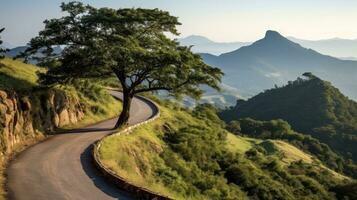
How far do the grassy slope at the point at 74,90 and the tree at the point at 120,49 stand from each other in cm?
Answer: 310

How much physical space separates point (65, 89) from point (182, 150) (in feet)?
56.9

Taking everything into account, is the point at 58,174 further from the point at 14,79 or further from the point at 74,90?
the point at 74,90

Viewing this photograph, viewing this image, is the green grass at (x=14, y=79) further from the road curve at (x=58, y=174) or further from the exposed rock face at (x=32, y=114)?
the road curve at (x=58, y=174)

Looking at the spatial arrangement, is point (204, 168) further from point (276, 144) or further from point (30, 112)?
point (276, 144)

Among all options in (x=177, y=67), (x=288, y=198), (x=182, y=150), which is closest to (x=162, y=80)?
(x=177, y=67)

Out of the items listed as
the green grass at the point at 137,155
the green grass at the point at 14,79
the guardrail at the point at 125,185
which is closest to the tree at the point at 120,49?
the green grass at the point at 14,79

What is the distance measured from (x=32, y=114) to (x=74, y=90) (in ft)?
54.9

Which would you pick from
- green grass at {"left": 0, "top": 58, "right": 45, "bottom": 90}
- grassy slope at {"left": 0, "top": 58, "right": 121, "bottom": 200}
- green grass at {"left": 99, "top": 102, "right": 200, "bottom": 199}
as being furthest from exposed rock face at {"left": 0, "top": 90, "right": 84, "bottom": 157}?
green grass at {"left": 99, "top": 102, "right": 200, "bottom": 199}

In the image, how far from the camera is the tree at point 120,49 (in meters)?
46.4

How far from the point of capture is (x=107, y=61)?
44.9 meters

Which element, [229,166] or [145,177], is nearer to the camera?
[145,177]

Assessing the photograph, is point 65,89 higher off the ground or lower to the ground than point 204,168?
higher

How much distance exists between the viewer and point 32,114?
140 ft

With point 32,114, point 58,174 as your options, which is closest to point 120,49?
point 32,114
